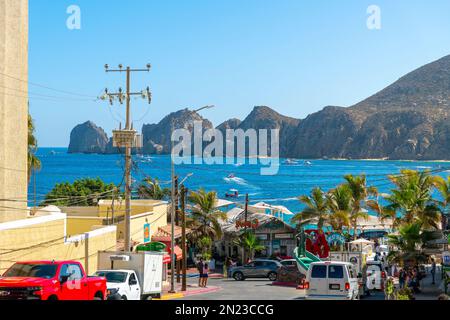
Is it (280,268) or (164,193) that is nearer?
(280,268)

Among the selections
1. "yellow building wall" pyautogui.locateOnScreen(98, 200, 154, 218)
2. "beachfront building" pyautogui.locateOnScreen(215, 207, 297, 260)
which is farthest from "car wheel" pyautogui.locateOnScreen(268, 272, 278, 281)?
"yellow building wall" pyautogui.locateOnScreen(98, 200, 154, 218)

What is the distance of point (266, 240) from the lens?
58.9 m

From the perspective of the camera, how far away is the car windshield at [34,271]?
58.7ft

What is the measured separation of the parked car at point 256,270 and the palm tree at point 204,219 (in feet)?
37.1

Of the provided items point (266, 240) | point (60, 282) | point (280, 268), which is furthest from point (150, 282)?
point (266, 240)

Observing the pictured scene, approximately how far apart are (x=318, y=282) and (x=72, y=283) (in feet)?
32.8

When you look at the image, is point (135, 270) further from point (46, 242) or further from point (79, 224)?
point (79, 224)

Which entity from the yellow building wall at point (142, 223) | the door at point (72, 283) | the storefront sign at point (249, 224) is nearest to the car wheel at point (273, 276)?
the yellow building wall at point (142, 223)

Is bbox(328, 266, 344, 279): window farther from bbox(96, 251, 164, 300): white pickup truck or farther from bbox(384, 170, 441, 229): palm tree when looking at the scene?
bbox(384, 170, 441, 229): palm tree

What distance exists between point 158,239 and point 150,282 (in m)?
23.5

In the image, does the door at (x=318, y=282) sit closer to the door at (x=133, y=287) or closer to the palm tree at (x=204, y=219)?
the door at (x=133, y=287)

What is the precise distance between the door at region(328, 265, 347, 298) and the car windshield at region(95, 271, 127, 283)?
7511 millimetres
